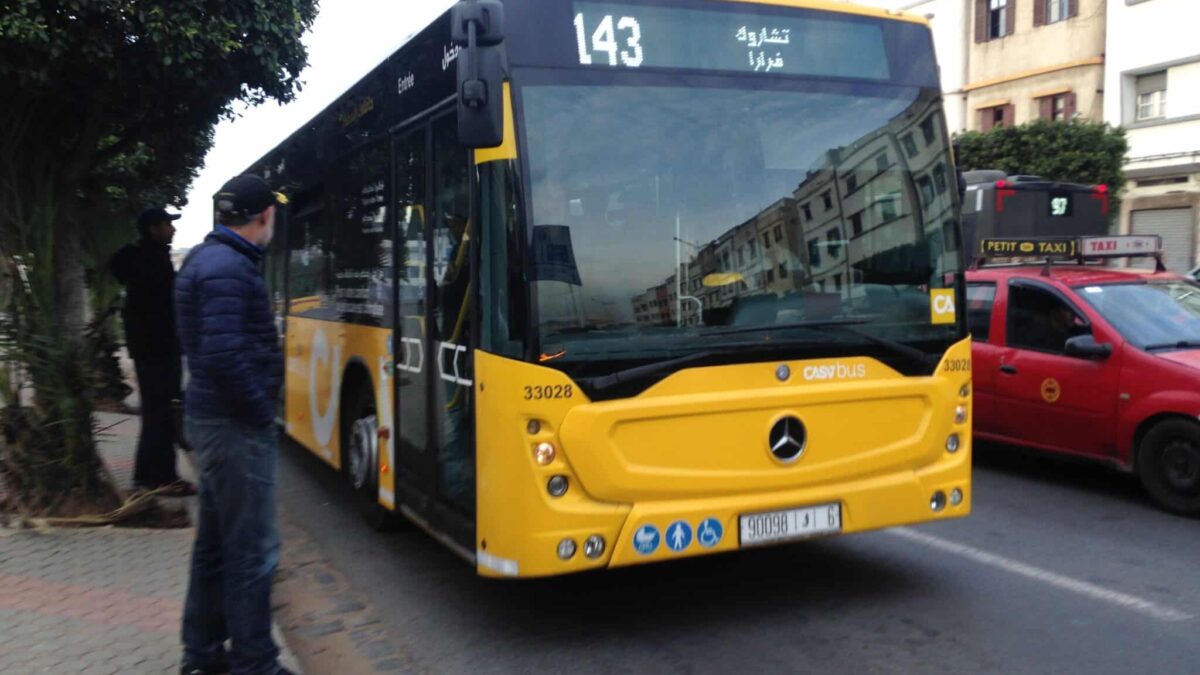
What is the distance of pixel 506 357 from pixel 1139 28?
28.5 meters

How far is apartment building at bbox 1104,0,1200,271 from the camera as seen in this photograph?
26.9m

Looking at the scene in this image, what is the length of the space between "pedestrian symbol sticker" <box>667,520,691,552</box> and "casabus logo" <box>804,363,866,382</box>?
92 cm

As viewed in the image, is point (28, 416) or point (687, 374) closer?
point (687, 374)

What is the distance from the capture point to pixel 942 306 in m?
5.48

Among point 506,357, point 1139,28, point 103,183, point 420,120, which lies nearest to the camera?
point 506,357

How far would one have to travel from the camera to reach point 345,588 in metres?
6.15

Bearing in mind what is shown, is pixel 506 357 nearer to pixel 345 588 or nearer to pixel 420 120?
pixel 420 120

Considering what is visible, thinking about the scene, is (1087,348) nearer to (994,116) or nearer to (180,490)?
(180,490)

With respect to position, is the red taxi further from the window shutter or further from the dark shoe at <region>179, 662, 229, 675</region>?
the window shutter

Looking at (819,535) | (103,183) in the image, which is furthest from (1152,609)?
(103,183)

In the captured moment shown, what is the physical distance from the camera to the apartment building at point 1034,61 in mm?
29844

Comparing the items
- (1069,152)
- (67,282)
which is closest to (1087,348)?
(67,282)

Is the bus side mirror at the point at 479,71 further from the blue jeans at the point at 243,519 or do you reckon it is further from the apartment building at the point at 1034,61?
the apartment building at the point at 1034,61

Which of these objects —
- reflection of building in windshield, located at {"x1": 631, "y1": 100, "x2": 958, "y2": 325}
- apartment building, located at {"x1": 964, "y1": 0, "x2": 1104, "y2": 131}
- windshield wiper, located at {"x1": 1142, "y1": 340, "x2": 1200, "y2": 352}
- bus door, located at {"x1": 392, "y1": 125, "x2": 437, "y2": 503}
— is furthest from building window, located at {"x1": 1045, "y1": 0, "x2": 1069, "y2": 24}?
bus door, located at {"x1": 392, "y1": 125, "x2": 437, "y2": 503}
